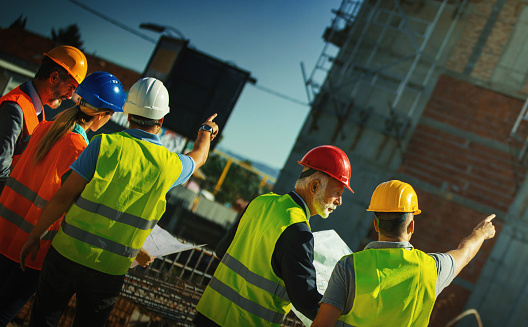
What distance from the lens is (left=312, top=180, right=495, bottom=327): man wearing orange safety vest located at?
6.74 ft

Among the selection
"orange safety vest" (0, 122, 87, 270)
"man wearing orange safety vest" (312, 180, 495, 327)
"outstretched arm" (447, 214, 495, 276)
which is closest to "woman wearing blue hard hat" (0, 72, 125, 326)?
"orange safety vest" (0, 122, 87, 270)

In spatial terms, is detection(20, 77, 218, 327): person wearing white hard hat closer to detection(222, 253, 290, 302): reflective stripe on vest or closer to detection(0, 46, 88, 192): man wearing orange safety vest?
detection(222, 253, 290, 302): reflective stripe on vest

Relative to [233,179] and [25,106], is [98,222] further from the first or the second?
[233,179]

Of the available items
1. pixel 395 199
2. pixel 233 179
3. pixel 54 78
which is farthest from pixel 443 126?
pixel 233 179

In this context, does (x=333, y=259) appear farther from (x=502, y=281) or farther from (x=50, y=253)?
(x=502, y=281)

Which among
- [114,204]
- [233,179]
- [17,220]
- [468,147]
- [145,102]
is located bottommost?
[233,179]

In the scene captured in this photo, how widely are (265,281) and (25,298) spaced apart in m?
1.43

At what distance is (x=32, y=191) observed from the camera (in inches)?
94.9

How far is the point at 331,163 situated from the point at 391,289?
2.43 feet

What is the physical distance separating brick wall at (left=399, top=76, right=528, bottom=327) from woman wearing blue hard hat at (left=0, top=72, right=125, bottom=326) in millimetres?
10047

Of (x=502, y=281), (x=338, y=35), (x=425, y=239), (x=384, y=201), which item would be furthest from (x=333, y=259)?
(x=338, y=35)

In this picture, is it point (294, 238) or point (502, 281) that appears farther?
point (502, 281)

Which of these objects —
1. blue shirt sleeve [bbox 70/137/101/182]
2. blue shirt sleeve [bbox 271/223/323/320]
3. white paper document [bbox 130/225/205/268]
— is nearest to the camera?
blue shirt sleeve [bbox 271/223/323/320]

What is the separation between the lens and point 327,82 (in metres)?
12.1
